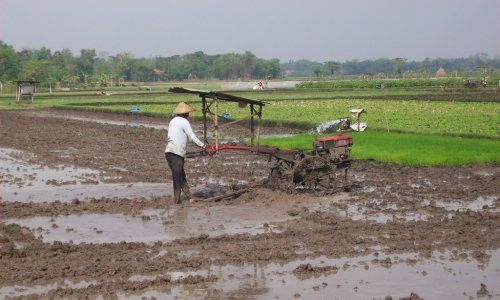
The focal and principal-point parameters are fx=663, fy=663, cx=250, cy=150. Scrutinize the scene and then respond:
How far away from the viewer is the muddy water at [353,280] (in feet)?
21.2

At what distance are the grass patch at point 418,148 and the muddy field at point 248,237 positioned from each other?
652 mm

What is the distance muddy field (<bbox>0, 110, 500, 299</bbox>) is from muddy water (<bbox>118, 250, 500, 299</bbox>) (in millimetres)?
11

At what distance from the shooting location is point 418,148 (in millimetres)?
16922

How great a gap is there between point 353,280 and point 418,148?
1064 centimetres

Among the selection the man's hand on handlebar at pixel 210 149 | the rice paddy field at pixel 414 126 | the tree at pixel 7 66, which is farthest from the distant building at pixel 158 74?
the man's hand on handlebar at pixel 210 149

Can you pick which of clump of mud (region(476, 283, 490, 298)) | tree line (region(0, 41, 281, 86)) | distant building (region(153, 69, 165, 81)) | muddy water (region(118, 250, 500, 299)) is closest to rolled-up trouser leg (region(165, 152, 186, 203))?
muddy water (region(118, 250, 500, 299))

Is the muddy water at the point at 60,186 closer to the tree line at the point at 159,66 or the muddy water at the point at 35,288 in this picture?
the muddy water at the point at 35,288

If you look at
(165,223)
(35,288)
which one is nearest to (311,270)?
(35,288)

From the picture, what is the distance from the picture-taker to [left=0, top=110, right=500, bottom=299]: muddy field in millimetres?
6683

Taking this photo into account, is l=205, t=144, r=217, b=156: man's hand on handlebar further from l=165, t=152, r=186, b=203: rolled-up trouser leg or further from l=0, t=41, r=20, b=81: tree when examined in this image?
l=0, t=41, r=20, b=81: tree

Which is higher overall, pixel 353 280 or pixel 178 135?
pixel 178 135

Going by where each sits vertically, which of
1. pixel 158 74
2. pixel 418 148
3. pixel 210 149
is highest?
pixel 158 74

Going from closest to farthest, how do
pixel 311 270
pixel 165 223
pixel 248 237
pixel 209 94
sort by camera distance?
pixel 311 270, pixel 248 237, pixel 165 223, pixel 209 94

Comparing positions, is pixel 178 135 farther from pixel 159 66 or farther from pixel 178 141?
pixel 159 66
